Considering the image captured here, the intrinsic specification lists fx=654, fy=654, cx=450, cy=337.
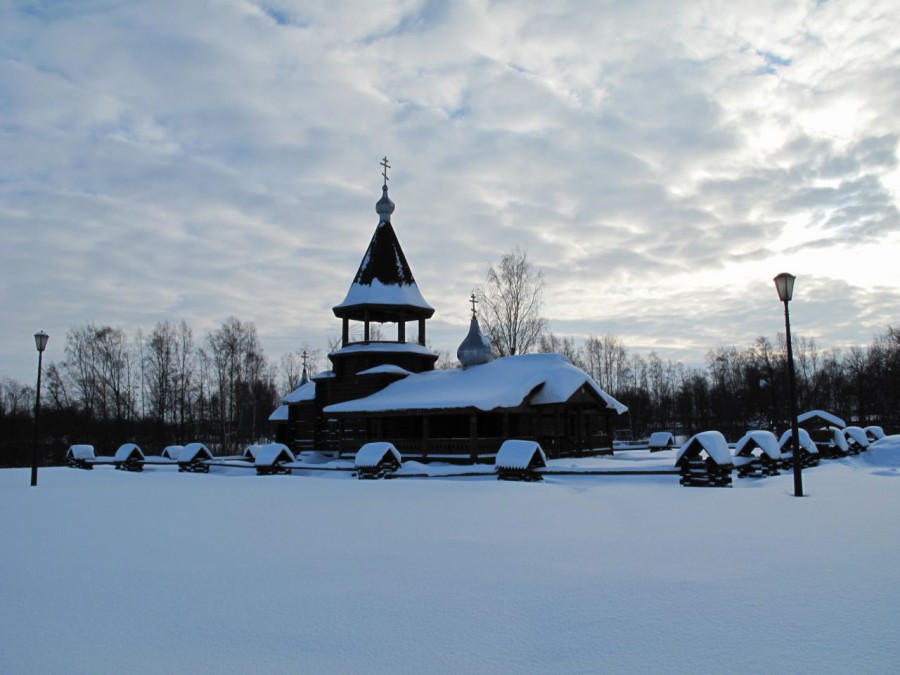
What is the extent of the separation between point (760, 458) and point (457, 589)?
1432 cm

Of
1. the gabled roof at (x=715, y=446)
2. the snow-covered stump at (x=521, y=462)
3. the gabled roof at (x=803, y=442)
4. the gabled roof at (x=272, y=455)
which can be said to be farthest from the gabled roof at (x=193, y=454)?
the gabled roof at (x=803, y=442)

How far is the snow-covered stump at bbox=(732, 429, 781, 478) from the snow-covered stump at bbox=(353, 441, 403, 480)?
32.1ft

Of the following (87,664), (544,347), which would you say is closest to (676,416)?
(544,347)

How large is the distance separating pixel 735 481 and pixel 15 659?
16.5 metres

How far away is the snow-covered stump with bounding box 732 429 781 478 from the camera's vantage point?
17.2m

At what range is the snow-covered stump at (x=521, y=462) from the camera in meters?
17.5

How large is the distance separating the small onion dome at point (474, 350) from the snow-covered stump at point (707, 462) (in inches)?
586

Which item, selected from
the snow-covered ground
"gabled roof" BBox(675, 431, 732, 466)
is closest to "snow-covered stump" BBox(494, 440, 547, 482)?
"gabled roof" BBox(675, 431, 732, 466)

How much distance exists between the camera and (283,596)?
18.8ft

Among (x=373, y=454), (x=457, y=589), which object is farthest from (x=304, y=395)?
(x=457, y=589)

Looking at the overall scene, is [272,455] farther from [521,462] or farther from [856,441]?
[856,441]

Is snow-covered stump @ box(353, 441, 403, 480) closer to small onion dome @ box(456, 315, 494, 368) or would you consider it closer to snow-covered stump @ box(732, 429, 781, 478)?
snow-covered stump @ box(732, 429, 781, 478)

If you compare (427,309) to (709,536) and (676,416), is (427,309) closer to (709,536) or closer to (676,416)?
(709,536)

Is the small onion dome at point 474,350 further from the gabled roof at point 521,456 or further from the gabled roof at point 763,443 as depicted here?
the gabled roof at point 763,443
